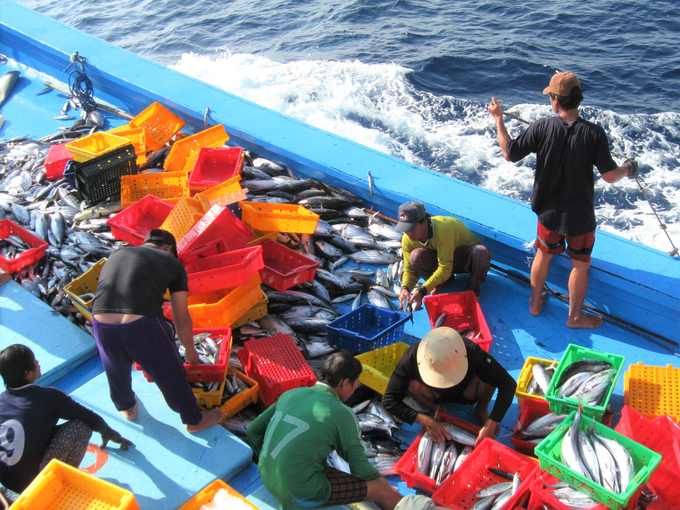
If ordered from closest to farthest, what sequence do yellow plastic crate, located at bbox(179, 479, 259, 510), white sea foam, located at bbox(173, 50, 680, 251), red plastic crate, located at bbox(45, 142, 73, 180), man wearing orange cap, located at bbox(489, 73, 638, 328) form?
yellow plastic crate, located at bbox(179, 479, 259, 510) < man wearing orange cap, located at bbox(489, 73, 638, 328) < red plastic crate, located at bbox(45, 142, 73, 180) < white sea foam, located at bbox(173, 50, 680, 251)

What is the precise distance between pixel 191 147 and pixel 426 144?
5.24 meters

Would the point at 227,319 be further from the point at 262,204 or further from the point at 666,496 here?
the point at 666,496

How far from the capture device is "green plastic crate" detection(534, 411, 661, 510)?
9.84 feet

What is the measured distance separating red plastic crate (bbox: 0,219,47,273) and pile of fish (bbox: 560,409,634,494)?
4976 millimetres

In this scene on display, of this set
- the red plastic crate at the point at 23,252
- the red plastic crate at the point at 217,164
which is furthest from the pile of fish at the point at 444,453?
the red plastic crate at the point at 23,252

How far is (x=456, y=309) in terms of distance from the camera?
5.06 metres

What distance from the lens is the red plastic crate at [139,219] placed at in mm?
5461

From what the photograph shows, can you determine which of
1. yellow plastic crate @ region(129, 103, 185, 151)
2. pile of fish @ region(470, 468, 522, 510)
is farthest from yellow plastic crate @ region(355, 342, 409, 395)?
yellow plastic crate @ region(129, 103, 185, 151)

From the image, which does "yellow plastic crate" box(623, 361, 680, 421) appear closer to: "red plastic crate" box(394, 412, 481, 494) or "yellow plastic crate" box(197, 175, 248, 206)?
"red plastic crate" box(394, 412, 481, 494)

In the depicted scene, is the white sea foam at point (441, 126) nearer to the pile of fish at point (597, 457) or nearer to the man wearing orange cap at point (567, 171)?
the man wearing orange cap at point (567, 171)

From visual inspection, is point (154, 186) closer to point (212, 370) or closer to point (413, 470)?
point (212, 370)

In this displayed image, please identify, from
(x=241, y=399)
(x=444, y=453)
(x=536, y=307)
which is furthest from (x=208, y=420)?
(x=536, y=307)

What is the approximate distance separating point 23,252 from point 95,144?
1990mm

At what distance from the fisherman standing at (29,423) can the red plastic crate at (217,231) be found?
1773 millimetres
